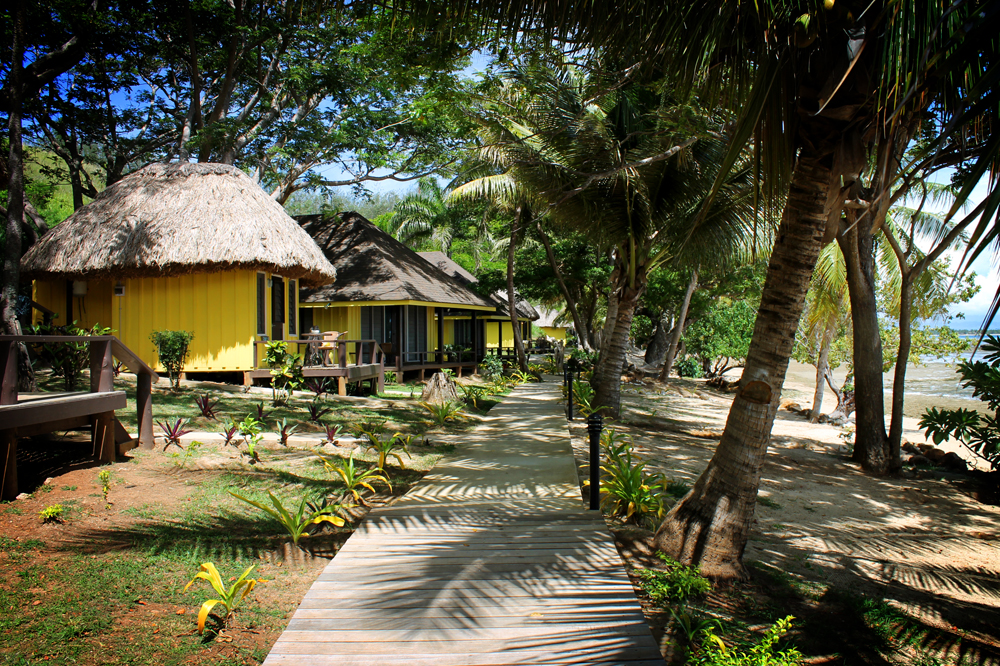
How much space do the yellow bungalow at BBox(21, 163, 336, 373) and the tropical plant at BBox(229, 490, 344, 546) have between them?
8878 millimetres

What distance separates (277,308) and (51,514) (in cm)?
1076

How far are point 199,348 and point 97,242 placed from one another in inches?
122

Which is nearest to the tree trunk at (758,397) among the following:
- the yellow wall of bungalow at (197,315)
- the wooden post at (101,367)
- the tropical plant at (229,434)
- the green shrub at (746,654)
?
the green shrub at (746,654)

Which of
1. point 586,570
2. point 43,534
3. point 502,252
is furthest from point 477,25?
point 502,252

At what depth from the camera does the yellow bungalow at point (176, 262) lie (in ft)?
41.7

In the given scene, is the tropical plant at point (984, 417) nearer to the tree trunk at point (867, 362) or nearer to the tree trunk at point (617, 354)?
the tree trunk at point (867, 362)

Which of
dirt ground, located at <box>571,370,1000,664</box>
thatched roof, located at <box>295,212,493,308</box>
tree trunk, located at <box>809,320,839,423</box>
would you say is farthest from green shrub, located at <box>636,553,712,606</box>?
tree trunk, located at <box>809,320,839,423</box>

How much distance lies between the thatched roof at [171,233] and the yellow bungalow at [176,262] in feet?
0.08

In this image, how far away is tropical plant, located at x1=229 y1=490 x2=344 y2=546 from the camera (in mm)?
4867

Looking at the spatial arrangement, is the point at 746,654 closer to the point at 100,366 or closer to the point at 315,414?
the point at 100,366

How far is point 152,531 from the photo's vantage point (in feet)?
15.9

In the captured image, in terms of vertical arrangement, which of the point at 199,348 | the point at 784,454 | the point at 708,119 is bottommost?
the point at 784,454

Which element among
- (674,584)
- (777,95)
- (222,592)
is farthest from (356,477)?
(777,95)

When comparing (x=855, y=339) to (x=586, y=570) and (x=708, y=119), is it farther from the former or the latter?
(x=586, y=570)
